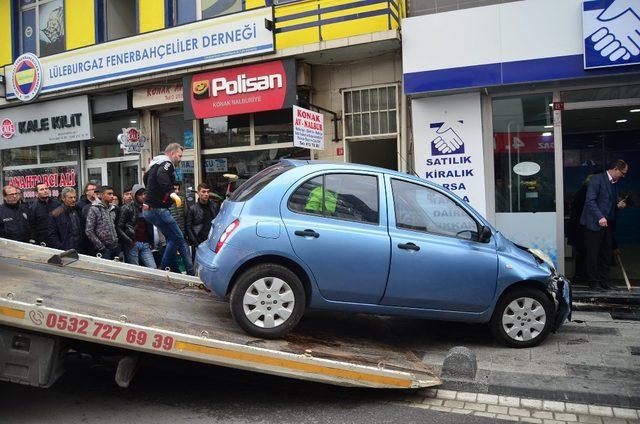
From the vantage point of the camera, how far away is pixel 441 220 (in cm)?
562

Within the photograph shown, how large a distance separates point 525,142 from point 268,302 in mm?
6217

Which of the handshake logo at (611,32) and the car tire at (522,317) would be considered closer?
the car tire at (522,317)

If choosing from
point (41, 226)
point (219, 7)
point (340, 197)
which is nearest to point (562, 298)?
point (340, 197)

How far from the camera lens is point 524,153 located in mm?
9359

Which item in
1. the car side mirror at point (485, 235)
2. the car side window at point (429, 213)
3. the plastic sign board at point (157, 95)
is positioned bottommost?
the car side mirror at point (485, 235)

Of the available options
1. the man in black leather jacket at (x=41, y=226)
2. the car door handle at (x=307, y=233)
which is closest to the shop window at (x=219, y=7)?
the man in black leather jacket at (x=41, y=226)

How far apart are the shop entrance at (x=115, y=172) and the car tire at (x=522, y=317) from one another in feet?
34.0

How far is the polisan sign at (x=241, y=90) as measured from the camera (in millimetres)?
10656

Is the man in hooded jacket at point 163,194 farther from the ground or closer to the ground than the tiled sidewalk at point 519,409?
farther from the ground

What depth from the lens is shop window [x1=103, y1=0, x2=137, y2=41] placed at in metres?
13.7

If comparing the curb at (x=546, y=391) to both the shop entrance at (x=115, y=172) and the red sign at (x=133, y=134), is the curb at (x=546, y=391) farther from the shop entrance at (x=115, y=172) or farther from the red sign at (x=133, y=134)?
the shop entrance at (x=115, y=172)

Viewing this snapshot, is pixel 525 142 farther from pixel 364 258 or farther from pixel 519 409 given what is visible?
pixel 519 409

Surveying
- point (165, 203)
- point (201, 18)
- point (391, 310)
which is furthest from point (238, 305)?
point (201, 18)

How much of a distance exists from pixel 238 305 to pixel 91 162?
11153mm
